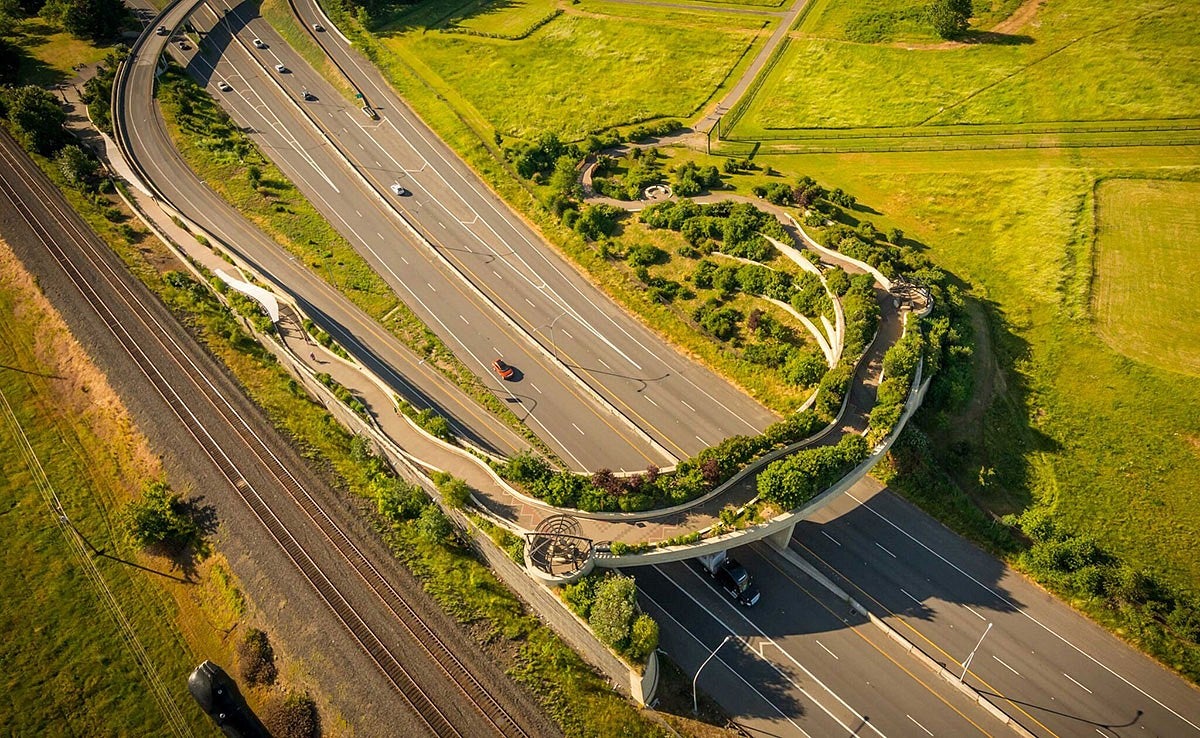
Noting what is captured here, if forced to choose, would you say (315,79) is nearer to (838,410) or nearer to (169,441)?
(169,441)

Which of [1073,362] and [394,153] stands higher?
[394,153]

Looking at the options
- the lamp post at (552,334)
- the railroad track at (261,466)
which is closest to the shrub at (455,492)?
the railroad track at (261,466)

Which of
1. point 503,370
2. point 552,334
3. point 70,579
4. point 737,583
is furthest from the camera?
point 552,334

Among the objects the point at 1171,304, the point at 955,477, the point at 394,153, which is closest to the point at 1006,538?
the point at 955,477

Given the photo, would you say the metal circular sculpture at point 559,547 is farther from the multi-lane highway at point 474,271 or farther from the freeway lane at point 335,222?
the freeway lane at point 335,222

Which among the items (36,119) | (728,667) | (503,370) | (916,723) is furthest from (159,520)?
(36,119)

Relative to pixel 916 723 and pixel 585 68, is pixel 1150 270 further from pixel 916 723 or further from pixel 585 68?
pixel 585 68

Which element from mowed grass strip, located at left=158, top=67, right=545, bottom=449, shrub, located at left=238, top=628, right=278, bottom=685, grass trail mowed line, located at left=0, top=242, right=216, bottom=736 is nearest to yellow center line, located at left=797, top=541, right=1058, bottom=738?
mowed grass strip, located at left=158, top=67, right=545, bottom=449
